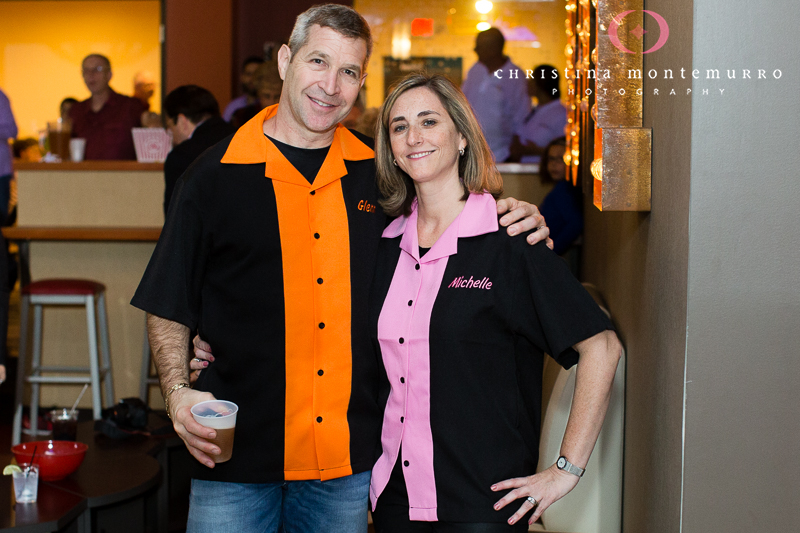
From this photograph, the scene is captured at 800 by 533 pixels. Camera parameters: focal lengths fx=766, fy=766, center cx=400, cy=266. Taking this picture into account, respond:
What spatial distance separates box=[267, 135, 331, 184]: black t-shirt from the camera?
1.69 m

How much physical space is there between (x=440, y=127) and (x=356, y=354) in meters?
0.51

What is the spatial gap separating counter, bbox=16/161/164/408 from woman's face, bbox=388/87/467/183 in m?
3.02

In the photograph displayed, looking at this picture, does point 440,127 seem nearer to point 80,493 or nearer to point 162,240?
point 162,240

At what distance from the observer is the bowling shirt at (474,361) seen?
1.47 m

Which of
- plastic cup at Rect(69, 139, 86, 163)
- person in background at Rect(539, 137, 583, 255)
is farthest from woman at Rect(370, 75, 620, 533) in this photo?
plastic cup at Rect(69, 139, 86, 163)

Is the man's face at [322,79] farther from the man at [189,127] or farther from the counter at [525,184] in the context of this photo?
the counter at [525,184]

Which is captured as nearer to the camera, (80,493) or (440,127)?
(440,127)

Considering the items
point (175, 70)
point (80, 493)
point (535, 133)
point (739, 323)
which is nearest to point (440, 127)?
point (739, 323)

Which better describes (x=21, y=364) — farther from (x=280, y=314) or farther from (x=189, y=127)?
(x=280, y=314)

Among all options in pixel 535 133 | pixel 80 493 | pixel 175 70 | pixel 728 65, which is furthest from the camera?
pixel 175 70

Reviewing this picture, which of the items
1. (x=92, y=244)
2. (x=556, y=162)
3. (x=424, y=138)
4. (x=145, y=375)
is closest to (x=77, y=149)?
(x=92, y=244)

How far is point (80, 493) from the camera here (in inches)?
92.0

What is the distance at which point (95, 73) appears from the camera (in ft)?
17.3

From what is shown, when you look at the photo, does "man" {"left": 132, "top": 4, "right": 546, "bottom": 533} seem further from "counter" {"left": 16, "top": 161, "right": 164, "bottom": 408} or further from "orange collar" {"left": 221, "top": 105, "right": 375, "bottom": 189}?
"counter" {"left": 16, "top": 161, "right": 164, "bottom": 408}
